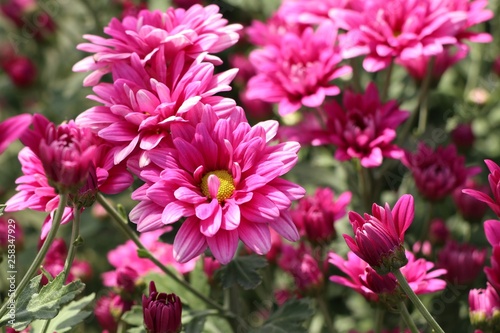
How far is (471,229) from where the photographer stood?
154 cm

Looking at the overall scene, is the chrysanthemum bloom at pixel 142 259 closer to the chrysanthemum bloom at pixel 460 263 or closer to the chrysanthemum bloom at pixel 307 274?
the chrysanthemum bloom at pixel 307 274

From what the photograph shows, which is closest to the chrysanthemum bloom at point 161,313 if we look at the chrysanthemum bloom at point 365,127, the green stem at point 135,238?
the green stem at point 135,238

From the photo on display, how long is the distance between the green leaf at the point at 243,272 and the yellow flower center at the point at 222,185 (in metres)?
0.20

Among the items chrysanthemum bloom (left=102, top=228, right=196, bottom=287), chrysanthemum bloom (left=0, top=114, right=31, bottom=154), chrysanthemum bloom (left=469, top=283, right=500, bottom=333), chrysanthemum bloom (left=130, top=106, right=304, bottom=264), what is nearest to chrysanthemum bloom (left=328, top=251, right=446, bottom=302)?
chrysanthemum bloom (left=469, top=283, right=500, bottom=333)

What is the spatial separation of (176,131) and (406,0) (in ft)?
2.00

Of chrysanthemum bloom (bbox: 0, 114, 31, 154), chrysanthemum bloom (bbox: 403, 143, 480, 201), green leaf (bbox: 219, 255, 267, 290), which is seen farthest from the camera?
chrysanthemum bloom (bbox: 403, 143, 480, 201)

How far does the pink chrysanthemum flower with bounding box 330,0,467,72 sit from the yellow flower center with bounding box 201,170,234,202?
15.9 inches

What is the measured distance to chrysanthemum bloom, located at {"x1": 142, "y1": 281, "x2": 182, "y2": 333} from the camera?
3.34 feet

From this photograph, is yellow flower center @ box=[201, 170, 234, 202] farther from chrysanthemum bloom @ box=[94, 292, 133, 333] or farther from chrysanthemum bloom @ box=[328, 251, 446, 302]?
chrysanthemum bloom @ box=[94, 292, 133, 333]

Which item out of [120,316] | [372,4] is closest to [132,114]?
[120,316]

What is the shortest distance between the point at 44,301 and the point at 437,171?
80 cm

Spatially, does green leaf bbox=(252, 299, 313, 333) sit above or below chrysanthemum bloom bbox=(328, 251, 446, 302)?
below

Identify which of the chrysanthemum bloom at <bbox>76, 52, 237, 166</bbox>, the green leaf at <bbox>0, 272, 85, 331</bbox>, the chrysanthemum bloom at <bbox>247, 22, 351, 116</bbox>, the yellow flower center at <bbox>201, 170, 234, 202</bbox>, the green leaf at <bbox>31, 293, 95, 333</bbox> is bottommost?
the green leaf at <bbox>31, 293, 95, 333</bbox>

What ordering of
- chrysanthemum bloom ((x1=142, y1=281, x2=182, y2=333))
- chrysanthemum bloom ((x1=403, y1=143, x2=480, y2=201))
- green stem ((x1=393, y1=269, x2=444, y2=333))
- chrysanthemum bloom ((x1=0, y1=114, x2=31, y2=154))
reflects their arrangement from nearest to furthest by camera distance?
chrysanthemum bloom ((x1=0, y1=114, x2=31, y2=154))
green stem ((x1=393, y1=269, x2=444, y2=333))
chrysanthemum bloom ((x1=142, y1=281, x2=182, y2=333))
chrysanthemum bloom ((x1=403, y1=143, x2=480, y2=201))
